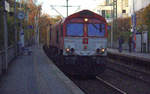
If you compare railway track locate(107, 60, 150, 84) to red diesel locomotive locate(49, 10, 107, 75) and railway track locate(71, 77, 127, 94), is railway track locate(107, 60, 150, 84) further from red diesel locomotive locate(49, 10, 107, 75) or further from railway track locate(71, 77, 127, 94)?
red diesel locomotive locate(49, 10, 107, 75)

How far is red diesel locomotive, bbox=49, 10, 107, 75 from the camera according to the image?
14617 millimetres

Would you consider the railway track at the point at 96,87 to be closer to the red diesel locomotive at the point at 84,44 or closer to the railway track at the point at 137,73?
the red diesel locomotive at the point at 84,44

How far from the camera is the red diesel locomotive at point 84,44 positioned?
14.6 meters

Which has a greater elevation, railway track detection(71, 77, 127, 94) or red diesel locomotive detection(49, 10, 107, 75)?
red diesel locomotive detection(49, 10, 107, 75)

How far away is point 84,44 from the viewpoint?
14820mm

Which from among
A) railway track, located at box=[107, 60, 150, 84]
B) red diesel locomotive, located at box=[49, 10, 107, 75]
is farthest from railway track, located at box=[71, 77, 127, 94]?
railway track, located at box=[107, 60, 150, 84]

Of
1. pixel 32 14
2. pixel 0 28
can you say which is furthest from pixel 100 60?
pixel 32 14

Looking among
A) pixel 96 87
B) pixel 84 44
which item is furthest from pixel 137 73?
pixel 96 87

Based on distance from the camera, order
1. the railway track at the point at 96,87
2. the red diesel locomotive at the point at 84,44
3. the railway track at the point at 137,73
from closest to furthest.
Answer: the railway track at the point at 96,87
the red diesel locomotive at the point at 84,44
the railway track at the point at 137,73

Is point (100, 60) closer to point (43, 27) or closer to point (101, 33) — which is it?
point (101, 33)

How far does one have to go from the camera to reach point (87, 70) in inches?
Answer: 577

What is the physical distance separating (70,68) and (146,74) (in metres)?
4.93

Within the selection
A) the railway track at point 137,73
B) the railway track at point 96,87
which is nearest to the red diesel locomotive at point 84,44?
the railway track at point 96,87

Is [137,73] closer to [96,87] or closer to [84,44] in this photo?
[84,44]
